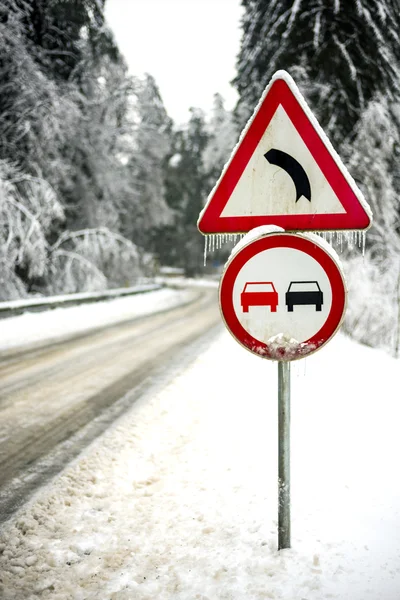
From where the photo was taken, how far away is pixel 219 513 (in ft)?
9.53

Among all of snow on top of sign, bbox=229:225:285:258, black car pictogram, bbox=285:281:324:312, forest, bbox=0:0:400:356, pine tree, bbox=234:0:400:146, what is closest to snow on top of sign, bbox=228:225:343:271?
snow on top of sign, bbox=229:225:285:258

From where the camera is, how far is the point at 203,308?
1873 centimetres

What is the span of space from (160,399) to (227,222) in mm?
4135

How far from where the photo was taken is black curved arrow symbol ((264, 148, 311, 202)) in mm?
1836

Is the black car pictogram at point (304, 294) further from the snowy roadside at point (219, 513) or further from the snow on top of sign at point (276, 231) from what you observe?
the snowy roadside at point (219, 513)

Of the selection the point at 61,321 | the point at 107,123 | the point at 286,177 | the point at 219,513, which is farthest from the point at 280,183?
the point at 107,123

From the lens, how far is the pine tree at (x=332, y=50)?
10.2 meters

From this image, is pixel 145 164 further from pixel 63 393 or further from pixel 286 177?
pixel 286 177

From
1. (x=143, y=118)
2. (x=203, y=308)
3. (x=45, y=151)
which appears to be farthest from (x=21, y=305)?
(x=143, y=118)

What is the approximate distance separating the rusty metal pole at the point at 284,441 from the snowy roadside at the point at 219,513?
0.32 meters

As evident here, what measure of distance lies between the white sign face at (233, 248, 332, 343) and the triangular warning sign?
0.16 m

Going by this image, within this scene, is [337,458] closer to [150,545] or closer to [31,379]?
[150,545]

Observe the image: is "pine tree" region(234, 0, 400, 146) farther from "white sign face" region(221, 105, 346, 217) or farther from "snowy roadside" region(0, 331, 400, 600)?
"white sign face" region(221, 105, 346, 217)

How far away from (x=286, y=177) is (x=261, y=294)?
0.54 m
